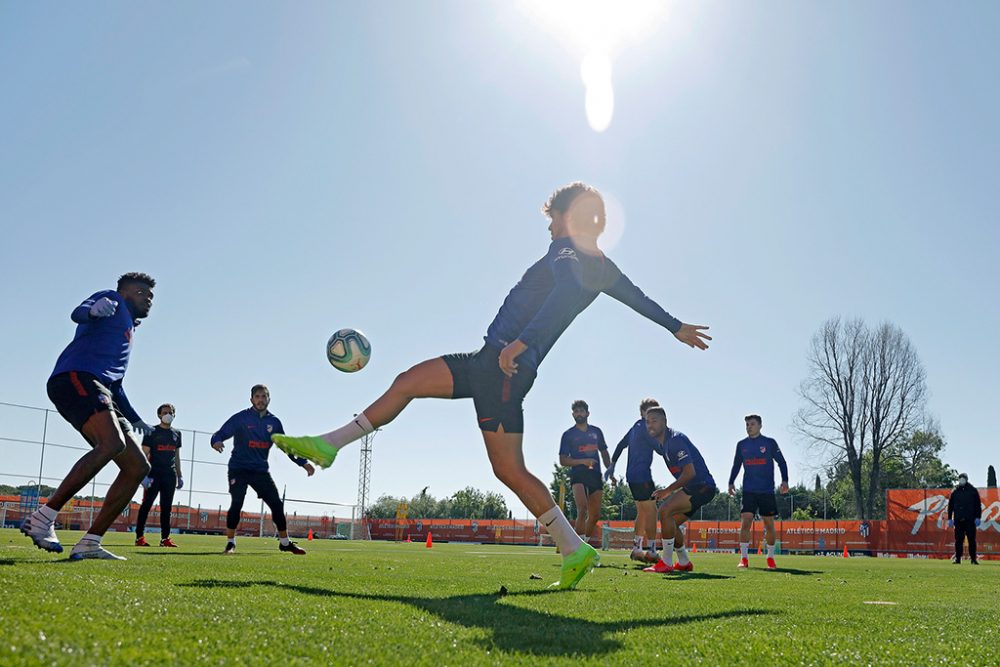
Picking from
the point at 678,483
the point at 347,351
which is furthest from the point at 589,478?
the point at 347,351

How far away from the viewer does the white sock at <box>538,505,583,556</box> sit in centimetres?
468

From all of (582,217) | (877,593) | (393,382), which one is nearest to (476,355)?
(393,382)

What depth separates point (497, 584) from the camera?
5227mm

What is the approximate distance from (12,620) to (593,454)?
11.0 meters

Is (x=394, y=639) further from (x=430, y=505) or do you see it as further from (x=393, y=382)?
(x=430, y=505)

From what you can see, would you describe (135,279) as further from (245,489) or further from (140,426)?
(245,489)

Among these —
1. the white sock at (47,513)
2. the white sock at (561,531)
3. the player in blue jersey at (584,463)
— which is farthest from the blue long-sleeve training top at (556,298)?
the player in blue jersey at (584,463)

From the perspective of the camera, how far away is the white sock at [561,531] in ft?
15.4

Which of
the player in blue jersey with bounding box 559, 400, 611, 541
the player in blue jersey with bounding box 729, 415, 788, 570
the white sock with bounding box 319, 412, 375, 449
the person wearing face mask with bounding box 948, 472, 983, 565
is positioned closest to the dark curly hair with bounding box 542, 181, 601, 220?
the white sock with bounding box 319, 412, 375, 449

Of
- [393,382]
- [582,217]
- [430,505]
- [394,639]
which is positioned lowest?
[430,505]

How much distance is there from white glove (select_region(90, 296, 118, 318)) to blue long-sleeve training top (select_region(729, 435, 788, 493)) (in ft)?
33.6

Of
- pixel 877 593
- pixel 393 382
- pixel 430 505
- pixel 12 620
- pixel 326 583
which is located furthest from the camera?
pixel 430 505

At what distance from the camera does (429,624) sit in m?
2.89

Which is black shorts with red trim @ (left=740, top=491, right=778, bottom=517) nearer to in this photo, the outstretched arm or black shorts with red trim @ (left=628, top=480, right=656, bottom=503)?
black shorts with red trim @ (left=628, top=480, right=656, bottom=503)
